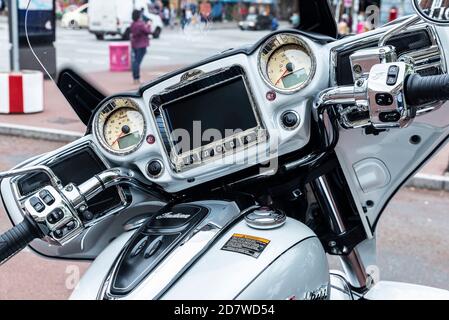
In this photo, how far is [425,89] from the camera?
1404mm

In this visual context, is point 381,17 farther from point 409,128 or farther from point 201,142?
point 201,142

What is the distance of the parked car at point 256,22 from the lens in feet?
6.07

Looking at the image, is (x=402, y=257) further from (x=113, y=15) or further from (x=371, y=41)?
(x=113, y=15)

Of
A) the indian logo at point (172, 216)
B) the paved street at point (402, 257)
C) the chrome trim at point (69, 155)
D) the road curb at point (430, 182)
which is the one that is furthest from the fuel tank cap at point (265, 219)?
the road curb at point (430, 182)

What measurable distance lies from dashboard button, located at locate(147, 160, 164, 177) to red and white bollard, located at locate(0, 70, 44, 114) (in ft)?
27.2

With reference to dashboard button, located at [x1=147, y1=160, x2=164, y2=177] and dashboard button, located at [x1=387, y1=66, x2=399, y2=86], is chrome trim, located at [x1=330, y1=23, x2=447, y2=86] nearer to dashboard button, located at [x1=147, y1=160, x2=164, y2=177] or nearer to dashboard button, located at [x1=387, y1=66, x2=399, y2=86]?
dashboard button, located at [x1=387, y1=66, x2=399, y2=86]

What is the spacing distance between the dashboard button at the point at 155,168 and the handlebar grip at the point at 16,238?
347 mm

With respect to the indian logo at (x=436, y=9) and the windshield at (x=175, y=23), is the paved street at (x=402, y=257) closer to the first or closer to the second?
the windshield at (x=175, y=23)

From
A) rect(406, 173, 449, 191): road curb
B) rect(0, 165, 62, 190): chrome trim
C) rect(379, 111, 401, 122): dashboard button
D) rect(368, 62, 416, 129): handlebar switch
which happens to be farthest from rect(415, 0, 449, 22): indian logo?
rect(406, 173, 449, 191): road curb

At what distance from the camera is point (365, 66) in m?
1.61

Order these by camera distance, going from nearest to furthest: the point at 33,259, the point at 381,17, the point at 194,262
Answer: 1. the point at 194,262
2. the point at 381,17
3. the point at 33,259

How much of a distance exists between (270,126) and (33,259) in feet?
10.7
